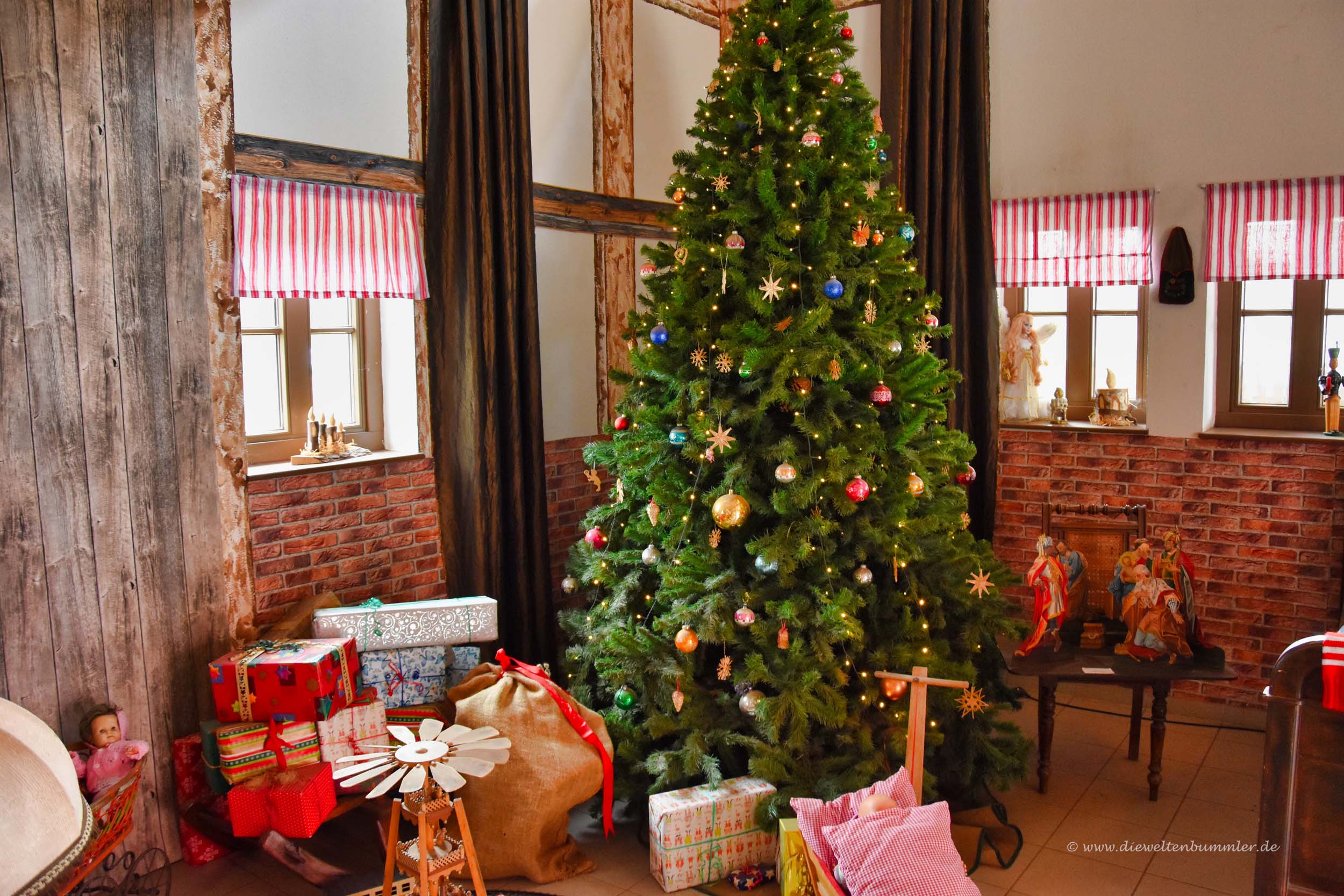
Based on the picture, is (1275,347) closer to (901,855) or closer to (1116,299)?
(1116,299)

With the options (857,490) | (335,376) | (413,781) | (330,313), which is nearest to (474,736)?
(413,781)

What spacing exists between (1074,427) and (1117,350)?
498 mm

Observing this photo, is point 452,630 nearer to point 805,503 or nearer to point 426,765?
point 426,765

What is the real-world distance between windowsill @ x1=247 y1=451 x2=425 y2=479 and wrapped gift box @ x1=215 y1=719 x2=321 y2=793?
0.95m

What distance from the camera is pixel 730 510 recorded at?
3.43 metres

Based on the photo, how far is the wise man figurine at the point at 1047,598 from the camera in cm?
404

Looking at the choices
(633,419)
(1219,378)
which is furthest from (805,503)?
(1219,378)

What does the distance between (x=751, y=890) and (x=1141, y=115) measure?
4119 millimetres

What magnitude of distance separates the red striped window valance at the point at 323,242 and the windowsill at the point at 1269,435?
3.89m

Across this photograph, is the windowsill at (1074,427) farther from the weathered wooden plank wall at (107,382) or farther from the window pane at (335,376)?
the weathered wooden plank wall at (107,382)

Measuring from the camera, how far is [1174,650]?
3.99 meters

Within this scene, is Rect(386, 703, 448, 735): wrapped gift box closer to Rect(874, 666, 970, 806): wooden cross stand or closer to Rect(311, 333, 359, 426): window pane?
Rect(311, 333, 359, 426): window pane

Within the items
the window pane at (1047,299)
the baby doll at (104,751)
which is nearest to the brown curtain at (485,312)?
the baby doll at (104,751)

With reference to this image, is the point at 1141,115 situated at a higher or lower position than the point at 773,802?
higher
